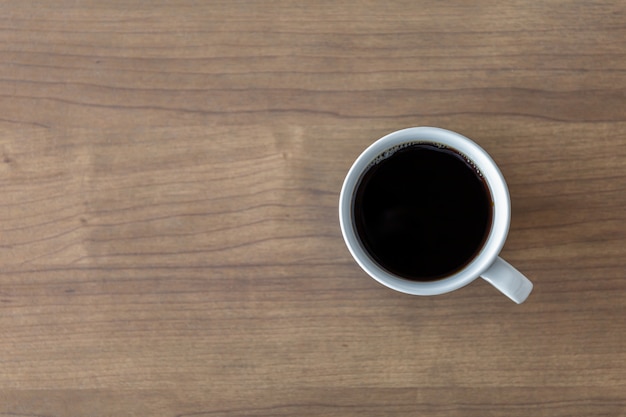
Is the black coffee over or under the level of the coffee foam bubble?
under

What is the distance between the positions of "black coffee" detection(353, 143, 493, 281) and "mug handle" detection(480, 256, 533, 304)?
0.12ft

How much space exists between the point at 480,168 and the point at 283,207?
6.6 inches

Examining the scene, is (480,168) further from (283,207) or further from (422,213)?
(283,207)

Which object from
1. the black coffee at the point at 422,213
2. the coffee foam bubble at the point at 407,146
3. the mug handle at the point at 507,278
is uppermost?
the coffee foam bubble at the point at 407,146

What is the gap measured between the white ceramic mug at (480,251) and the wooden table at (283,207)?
0.17ft

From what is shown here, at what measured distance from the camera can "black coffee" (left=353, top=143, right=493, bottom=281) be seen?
528mm

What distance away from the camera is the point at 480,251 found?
0.52 metres

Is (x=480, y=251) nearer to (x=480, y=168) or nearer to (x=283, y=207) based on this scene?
(x=480, y=168)

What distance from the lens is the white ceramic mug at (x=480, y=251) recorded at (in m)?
0.49

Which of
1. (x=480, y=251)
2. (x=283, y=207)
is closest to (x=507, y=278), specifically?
(x=480, y=251)

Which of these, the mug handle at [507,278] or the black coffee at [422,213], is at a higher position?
the black coffee at [422,213]

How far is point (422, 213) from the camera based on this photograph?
54 cm

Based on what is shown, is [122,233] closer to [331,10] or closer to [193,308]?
[193,308]

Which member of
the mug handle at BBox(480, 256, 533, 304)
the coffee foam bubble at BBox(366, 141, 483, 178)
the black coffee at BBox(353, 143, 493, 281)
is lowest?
the mug handle at BBox(480, 256, 533, 304)
